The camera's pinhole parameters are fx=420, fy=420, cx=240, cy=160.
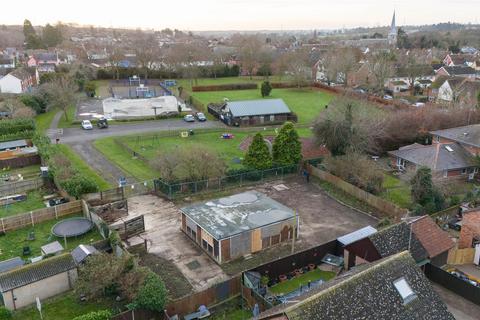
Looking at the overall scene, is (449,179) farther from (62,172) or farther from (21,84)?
(21,84)

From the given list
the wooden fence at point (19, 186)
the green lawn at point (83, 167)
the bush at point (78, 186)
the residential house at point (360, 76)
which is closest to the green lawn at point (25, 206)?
the wooden fence at point (19, 186)

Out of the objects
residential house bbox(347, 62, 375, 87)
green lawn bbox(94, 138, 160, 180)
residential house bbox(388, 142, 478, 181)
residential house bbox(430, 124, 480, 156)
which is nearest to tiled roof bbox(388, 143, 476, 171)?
residential house bbox(388, 142, 478, 181)

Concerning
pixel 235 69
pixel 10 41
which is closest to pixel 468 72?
pixel 235 69

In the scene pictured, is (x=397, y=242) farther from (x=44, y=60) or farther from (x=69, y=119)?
(x=44, y=60)

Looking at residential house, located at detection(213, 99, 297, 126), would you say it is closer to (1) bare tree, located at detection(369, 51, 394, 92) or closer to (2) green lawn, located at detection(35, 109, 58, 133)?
(1) bare tree, located at detection(369, 51, 394, 92)

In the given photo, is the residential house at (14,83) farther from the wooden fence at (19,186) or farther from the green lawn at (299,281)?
the green lawn at (299,281)

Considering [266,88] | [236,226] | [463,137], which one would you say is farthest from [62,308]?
[266,88]
